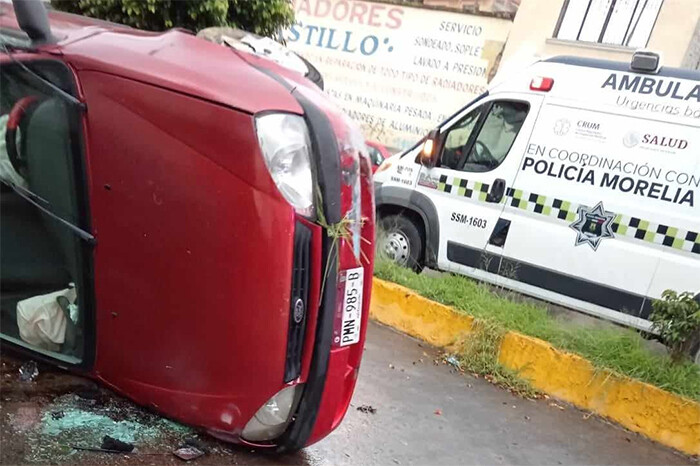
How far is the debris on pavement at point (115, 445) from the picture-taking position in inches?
86.4

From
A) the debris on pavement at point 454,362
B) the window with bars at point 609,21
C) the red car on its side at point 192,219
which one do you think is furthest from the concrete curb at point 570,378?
the window with bars at point 609,21

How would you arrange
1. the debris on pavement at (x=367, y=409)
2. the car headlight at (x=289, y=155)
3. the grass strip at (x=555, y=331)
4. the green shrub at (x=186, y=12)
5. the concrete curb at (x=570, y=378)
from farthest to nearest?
the green shrub at (x=186, y=12) < the grass strip at (x=555, y=331) < the concrete curb at (x=570, y=378) < the debris on pavement at (x=367, y=409) < the car headlight at (x=289, y=155)

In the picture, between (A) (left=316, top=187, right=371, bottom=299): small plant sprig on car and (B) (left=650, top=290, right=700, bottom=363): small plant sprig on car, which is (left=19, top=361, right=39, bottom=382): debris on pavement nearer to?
(A) (left=316, top=187, right=371, bottom=299): small plant sprig on car

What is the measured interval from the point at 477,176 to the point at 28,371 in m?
3.92

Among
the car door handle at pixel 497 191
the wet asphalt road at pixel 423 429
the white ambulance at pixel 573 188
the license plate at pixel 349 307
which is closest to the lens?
the license plate at pixel 349 307

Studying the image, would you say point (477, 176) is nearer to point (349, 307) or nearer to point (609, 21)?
point (349, 307)

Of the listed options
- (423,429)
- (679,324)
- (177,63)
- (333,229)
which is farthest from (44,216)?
(679,324)

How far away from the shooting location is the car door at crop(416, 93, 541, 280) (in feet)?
17.2

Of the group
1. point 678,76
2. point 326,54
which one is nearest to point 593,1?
point 326,54

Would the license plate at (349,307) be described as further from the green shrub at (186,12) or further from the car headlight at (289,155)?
the green shrub at (186,12)

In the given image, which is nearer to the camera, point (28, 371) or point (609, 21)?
point (28, 371)

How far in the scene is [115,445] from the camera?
2201 mm

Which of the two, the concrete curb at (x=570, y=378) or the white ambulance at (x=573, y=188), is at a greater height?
the white ambulance at (x=573, y=188)

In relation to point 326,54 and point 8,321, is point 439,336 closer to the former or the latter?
point 8,321
